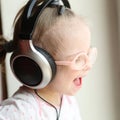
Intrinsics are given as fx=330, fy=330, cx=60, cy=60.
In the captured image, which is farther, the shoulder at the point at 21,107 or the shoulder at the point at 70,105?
the shoulder at the point at 70,105

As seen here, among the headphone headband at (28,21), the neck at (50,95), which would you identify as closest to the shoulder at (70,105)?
the neck at (50,95)

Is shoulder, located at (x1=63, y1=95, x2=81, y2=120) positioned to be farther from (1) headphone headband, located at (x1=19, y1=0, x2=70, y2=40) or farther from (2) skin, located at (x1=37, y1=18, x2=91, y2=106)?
(1) headphone headband, located at (x1=19, y1=0, x2=70, y2=40)

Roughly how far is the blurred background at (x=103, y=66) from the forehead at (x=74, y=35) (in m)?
0.43

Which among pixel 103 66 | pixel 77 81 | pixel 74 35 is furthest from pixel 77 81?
pixel 103 66

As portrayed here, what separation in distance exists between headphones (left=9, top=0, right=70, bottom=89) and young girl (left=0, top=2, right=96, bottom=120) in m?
0.03

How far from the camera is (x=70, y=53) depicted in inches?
29.6

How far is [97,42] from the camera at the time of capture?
1271 mm

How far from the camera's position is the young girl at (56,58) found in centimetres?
73

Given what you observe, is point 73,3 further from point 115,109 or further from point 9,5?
point 115,109

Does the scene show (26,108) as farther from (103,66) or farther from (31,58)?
(103,66)

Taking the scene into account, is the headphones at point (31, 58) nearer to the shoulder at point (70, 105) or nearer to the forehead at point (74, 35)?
the forehead at point (74, 35)

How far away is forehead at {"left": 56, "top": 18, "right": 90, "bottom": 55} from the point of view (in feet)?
2.42

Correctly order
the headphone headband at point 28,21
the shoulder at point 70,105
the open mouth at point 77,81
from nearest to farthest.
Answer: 1. the headphone headband at point 28,21
2. the open mouth at point 77,81
3. the shoulder at point 70,105

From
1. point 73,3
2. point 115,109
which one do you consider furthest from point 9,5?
point 115,109
